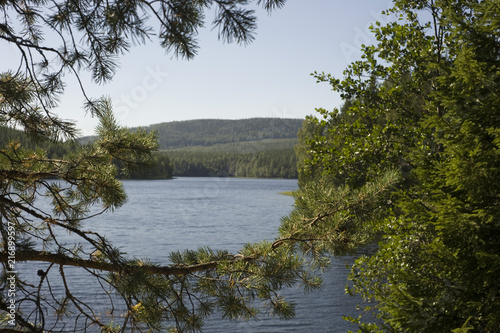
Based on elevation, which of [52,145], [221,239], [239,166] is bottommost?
[221,239]

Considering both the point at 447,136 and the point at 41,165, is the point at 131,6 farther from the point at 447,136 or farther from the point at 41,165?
the point at 447,136

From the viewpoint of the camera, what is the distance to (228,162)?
136625mm

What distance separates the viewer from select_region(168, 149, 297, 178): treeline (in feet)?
411

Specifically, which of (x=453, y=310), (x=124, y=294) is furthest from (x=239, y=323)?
(x=124, y=294)

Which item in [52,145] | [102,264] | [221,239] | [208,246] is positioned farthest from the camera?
[221,239]

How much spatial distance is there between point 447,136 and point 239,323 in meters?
9.89

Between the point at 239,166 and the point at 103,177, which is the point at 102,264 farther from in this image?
the point at 239,166

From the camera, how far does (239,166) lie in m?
134

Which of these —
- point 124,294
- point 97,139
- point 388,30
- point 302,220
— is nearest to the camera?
point 124,294

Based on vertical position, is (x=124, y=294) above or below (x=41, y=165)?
below

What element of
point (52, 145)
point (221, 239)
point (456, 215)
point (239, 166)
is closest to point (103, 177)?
point (52, 145)

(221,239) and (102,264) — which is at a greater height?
(102,264)

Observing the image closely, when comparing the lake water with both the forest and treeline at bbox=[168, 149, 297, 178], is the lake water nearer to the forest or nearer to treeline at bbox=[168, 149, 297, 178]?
the forest

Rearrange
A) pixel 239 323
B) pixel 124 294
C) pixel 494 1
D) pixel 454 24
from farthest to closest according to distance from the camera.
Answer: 1. pixel 239 323
2. pixel 454 24
3. pixel 494 1
4. pixel 124 294
